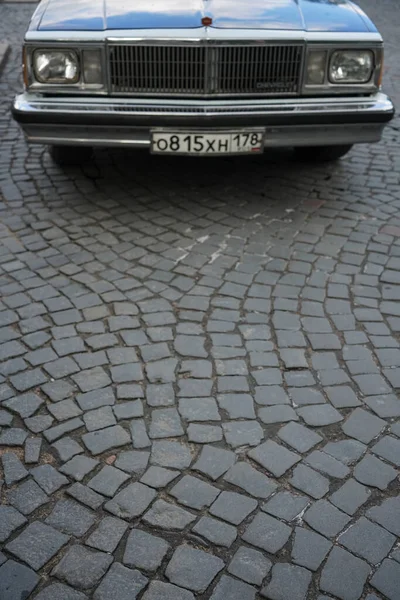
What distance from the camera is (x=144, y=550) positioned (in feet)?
7.94

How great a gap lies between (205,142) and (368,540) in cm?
305

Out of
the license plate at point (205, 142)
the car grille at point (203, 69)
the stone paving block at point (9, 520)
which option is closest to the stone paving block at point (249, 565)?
the stone paving block at point (9, 520)

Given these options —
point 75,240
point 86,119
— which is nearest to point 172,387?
point 75,240

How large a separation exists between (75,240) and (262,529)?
2.67 meters

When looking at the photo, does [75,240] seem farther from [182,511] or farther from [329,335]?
[182,511]

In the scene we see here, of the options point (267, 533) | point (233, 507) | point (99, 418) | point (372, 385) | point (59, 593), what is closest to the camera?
point (59, 593)

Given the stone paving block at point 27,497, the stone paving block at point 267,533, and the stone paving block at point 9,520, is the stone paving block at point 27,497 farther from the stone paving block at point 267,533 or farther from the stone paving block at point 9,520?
the stone paving block at point 267,533

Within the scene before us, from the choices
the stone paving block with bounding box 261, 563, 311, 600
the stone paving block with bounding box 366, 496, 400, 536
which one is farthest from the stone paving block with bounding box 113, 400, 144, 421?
the stone paving block with bounding box 366, 496, 400, 536

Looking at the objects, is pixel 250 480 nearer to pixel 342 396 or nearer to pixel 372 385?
pixel 342 396

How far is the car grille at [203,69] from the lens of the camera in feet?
15.2

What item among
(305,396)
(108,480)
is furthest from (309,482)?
(108,480)

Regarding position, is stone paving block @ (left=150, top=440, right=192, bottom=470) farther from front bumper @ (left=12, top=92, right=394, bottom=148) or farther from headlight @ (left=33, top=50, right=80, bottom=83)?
headlight @ (left=33, top=50, right=80, bottom=83)

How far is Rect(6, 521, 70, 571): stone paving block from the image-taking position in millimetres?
2383

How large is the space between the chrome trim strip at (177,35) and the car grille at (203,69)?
2.0 inches
